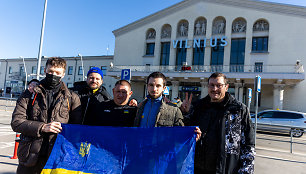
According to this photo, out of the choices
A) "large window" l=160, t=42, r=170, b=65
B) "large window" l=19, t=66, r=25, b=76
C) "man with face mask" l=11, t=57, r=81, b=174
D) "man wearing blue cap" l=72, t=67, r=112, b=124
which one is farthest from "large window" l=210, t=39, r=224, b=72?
"large window" l=19, t=66, r=25, b=76

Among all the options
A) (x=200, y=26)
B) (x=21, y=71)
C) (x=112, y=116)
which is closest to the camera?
(x=112, y=116)

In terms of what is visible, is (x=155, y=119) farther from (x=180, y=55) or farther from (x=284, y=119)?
(x=180, y=55)

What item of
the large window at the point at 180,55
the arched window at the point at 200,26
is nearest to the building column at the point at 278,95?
the arched window at the point at 200,26

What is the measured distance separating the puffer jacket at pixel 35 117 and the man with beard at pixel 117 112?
50 centimetres

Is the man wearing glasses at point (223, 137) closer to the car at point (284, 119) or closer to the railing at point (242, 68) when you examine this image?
the car at point (284, 119)

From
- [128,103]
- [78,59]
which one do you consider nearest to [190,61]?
[78,59]

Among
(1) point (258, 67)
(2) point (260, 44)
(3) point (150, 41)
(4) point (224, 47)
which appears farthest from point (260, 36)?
(3) point (150, 41)

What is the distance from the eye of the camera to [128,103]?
134 inches

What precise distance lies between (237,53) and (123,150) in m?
27.0

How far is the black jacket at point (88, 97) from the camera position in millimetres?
3255

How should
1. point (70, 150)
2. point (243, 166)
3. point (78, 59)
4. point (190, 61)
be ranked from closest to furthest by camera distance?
point (243, 166) → point (70, 150) → point (190, 61) → point (78, 59)

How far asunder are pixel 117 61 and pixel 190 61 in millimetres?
12402

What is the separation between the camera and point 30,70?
147 ft

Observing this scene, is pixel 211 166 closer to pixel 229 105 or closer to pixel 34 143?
pixel 229 105
